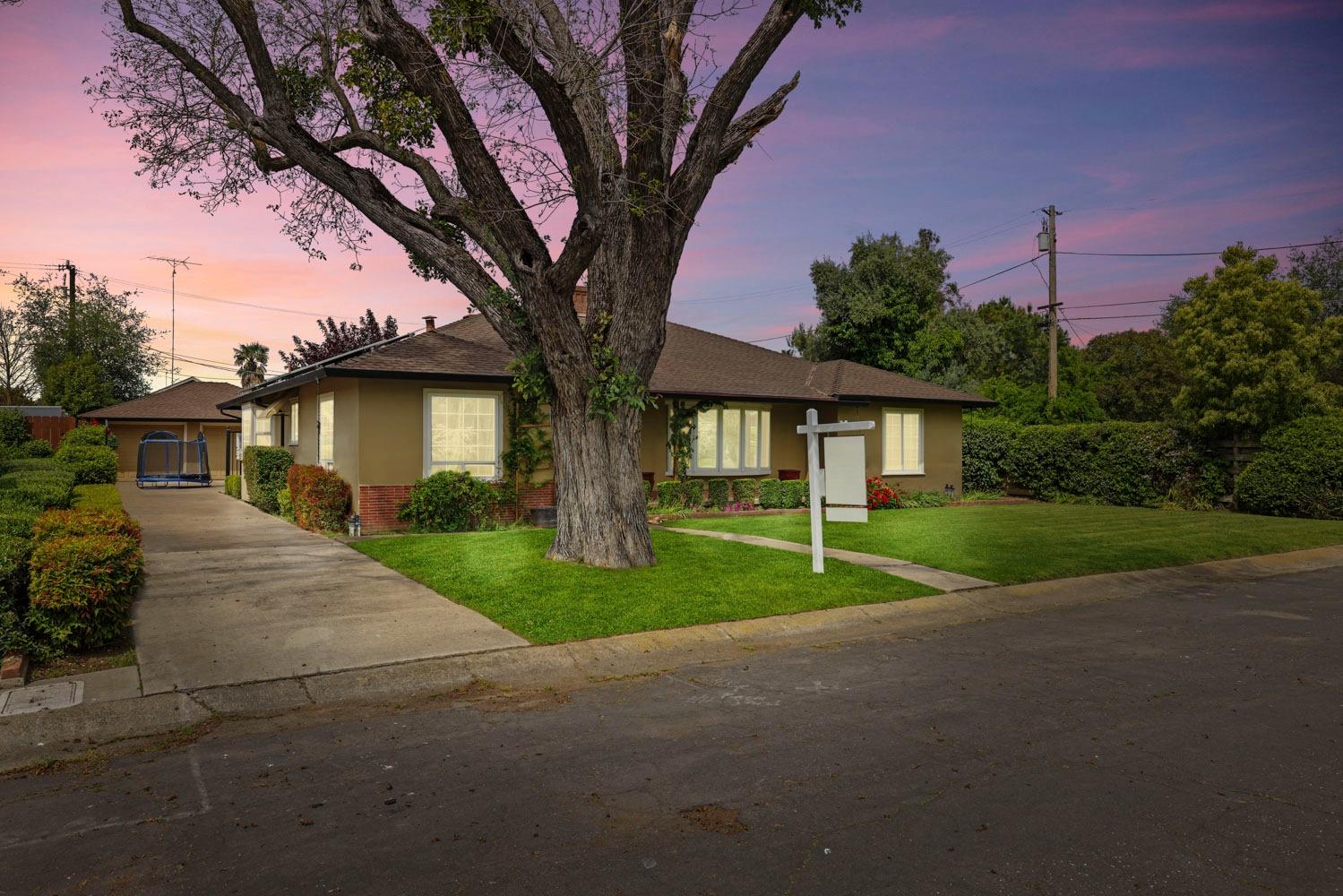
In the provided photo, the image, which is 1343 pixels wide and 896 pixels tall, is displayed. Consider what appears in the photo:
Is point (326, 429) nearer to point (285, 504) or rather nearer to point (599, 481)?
point (285, 504)

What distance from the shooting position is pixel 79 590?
6629 mm

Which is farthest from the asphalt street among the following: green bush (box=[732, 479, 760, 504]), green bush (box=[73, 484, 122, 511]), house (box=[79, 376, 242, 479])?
house (box=[79, 376, 242, 479])

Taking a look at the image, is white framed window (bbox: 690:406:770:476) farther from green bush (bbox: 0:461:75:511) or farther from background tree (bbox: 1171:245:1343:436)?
green bush (bbox: 0:461:75:511)

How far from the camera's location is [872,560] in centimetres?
1227

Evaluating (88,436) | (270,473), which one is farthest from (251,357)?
Result: (270,473)

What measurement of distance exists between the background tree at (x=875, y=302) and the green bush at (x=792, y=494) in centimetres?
1597

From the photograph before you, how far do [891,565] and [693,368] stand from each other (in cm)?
1128

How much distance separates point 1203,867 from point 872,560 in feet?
28.6

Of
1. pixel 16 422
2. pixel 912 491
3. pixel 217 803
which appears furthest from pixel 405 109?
pixel 16 422

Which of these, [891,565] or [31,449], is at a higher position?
[31,449]

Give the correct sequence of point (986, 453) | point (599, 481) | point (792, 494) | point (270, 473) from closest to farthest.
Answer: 1. point (599, 481)
2. point (270, 473)
3. point (792, 494)
4. point (986, 453)

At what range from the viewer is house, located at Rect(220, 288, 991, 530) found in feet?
53.3

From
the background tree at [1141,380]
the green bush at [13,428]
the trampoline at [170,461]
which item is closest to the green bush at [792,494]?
the green bush at [13,428]

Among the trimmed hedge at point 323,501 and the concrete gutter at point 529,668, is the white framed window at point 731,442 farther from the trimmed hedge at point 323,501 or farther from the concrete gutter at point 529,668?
the concrete gutter at point 529,668
